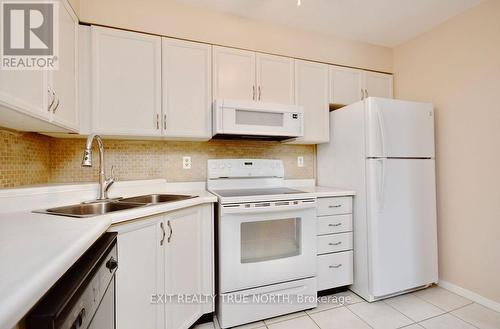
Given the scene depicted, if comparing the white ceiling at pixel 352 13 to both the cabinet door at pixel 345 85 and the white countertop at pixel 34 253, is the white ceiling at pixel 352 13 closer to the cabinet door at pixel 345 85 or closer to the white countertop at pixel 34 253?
the cabinet door at pixel 345 85

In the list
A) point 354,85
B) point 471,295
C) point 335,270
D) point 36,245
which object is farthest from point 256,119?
point 471,295

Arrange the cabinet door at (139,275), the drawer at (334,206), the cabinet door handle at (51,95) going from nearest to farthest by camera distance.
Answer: the cabinet door at (139,275), the cabinet door handle at (51,95), the drawer at (334,206)

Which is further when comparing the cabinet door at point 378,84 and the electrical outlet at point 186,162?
the cabinet door at point 378,84

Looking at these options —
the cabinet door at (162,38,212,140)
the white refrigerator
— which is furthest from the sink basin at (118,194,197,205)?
the white refrigerator

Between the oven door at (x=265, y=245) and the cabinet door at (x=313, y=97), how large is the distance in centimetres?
77

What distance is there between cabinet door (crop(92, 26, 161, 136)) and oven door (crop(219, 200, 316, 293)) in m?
0.93

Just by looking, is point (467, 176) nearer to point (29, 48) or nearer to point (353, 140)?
point (353, 140)

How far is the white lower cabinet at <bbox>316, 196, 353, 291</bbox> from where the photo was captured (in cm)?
193

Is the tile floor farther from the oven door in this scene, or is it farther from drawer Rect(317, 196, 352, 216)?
drawer Rect(317, 196, 352, 216)

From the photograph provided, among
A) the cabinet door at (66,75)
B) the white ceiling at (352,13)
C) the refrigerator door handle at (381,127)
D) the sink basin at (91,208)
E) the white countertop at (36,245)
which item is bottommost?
the sink basin at (91,208)

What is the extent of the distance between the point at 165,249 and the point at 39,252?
858mm

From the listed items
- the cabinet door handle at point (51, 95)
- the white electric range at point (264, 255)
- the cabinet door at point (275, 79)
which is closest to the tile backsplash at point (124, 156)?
the cabinet door handle at point (51, 95)

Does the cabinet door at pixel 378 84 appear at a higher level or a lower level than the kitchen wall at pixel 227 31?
lower

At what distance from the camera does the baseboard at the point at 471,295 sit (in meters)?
1.76
